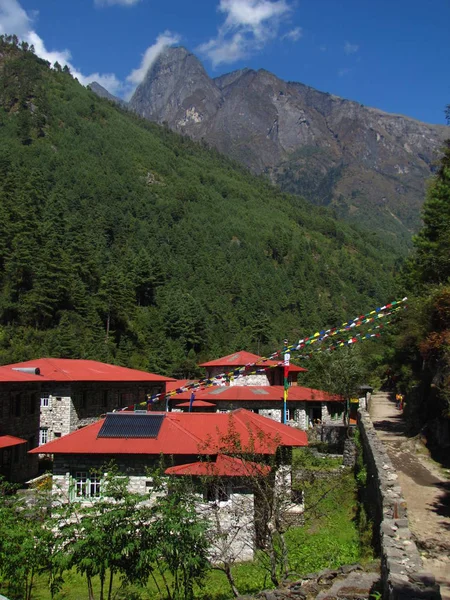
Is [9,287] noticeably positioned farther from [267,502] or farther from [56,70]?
[56,70]

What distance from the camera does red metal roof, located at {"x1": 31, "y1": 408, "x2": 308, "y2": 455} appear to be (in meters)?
18.9

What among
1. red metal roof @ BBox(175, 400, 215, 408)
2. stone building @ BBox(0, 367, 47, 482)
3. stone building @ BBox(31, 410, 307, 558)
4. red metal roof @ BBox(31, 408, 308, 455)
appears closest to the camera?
stone building @ BBox(31, 410, 307, 558)

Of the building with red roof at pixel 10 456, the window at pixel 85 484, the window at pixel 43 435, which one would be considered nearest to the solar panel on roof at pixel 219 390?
the window at pixel 43 435

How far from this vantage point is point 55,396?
3334cm

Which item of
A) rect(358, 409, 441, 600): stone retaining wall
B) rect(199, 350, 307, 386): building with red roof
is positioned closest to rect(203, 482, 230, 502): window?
rect(358, 409, 441, 600): stone retaining wall

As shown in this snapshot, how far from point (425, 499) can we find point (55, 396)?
23090mm

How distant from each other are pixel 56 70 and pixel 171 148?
41.2 m

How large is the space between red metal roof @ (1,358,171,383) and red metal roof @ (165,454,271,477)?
50.2ft

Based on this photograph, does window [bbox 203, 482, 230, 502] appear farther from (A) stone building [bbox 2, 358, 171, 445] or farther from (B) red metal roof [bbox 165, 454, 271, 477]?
(A) stone building [bbox 2, 358, 171, 445]

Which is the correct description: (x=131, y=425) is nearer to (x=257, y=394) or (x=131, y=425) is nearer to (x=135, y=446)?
(x=135, y=446)

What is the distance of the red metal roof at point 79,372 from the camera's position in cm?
3322

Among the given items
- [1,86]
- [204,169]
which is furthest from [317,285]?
[1,86]

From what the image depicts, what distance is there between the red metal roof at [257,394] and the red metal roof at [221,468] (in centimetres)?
2018

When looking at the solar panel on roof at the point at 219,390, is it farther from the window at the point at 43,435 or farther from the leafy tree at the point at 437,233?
the leafy tree at the point at 437,233
